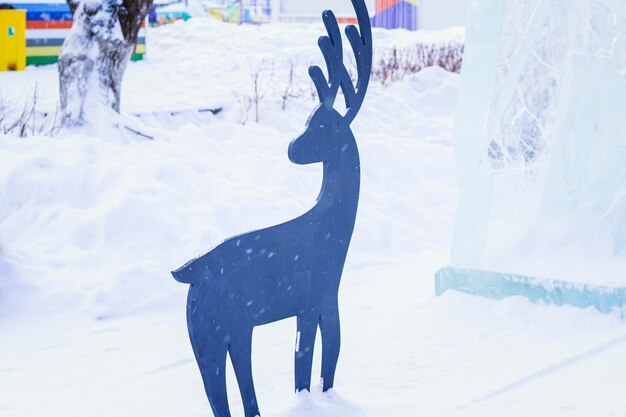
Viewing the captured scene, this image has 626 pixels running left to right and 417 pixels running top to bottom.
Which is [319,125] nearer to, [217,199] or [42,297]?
[42,297]

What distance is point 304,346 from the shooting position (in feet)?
8.79

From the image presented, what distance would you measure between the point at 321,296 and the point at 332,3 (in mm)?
18565

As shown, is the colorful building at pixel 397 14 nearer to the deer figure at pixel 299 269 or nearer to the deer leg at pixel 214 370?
the deer figure at pixel 299 269

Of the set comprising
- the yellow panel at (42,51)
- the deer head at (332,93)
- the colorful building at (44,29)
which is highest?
the colorful building at (44,29)

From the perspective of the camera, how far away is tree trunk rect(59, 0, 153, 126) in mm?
7105

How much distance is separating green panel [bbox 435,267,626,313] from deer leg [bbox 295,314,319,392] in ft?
4.22

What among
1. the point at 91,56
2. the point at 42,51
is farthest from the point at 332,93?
the point at 42,51

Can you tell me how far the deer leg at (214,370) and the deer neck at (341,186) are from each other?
0.58m

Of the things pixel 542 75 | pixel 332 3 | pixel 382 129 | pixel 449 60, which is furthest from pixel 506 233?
pixel 332 3

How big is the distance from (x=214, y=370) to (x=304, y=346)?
1.43 feet

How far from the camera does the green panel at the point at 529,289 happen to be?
3525mm

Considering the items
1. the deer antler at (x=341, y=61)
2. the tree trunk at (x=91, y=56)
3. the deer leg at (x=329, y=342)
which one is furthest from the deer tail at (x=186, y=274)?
the tree trunk at (x=91, y=56)

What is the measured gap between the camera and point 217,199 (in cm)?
507

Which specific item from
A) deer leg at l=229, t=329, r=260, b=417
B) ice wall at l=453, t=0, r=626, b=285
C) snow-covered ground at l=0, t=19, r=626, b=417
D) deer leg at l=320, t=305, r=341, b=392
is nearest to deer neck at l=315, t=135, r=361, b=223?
deer leg at l=320, t=305, r=341, b=392
